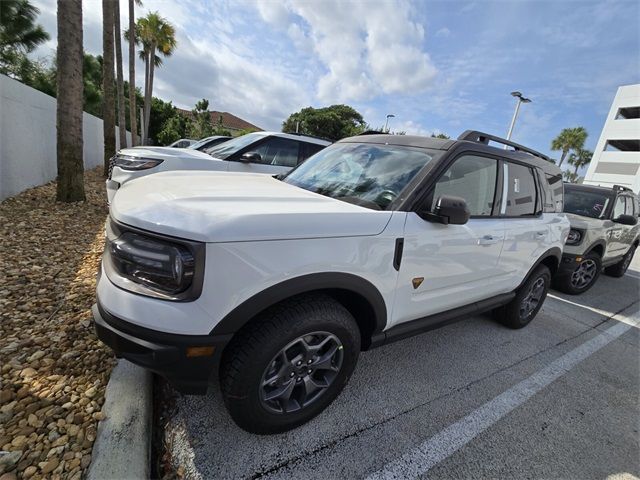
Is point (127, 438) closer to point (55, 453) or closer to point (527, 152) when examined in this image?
point (55, 453)

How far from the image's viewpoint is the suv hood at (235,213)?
155 centimetres

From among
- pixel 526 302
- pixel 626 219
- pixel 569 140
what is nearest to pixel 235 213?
pixel 526 302

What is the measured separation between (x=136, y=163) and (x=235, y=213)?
4.21 m

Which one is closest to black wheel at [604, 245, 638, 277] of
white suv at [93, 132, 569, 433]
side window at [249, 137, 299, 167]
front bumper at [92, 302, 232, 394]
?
white suv at [93, 132, 569, 433]

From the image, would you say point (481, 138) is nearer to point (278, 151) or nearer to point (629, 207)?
point (278, 151)

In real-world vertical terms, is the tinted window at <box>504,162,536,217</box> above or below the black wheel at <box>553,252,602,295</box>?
above

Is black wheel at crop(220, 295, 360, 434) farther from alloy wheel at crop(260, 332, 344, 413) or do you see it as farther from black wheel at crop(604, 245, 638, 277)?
black wheel at crop(604, 245, 638, 277)

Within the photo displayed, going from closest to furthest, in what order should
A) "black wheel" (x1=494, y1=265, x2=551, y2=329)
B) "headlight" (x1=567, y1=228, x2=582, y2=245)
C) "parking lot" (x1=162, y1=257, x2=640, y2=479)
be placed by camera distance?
"parking lot" (x1=162, y1=257, x2=640, y2=479), "black wheel" (x1=494, y1=265, x2=551, y2=329), "headlight" (x1=567, y1=228, x2=582, y2=245)

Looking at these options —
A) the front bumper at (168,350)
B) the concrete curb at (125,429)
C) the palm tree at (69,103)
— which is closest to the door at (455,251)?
the front bumper at (168,350)

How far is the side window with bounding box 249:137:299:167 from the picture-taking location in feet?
19.9

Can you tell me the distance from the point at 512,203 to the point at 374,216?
1.87m

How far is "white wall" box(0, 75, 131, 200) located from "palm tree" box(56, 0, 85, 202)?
0.72 metres

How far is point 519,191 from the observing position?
129 inches

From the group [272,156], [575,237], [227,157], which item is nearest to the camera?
[575,237]
